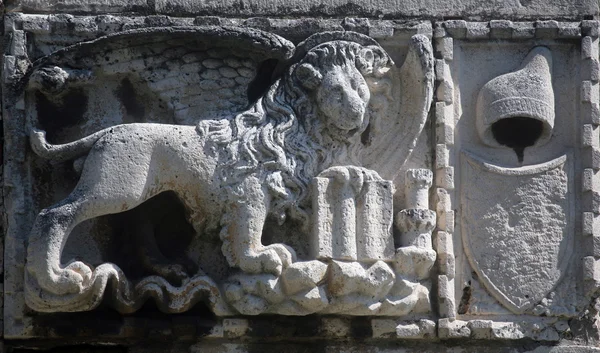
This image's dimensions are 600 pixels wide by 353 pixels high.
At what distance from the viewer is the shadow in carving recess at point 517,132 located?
8648 mm

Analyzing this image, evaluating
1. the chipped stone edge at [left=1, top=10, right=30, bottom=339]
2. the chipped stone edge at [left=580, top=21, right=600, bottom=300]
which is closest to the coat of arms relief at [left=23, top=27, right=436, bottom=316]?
the chipped stone edge at [left=1, top=10, right=30, bottom=339]

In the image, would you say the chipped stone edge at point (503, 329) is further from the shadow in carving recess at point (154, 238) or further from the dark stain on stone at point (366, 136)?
the shadow in carving recess at point (154, 238)

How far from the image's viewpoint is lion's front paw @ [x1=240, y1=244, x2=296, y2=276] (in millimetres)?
8086

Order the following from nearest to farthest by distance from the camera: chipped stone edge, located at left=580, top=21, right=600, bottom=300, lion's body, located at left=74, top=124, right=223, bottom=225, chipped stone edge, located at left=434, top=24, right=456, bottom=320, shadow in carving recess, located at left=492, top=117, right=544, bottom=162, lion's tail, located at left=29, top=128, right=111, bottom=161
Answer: lion's body, located at left=74, top=124, right=223, bottom=225 < lion's tail, located at left=29, top=128, right=111, bottom=161 < chipped stone edge, located at left=434, top=24, right=456, bottom=320 < chipped stone edge, located at left=580, top=21, right=600, bottom=300 < shadow in carving recess, located at left=492, top=117, right=544, bottom=162

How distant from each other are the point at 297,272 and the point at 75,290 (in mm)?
1183

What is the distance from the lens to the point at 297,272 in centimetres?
807

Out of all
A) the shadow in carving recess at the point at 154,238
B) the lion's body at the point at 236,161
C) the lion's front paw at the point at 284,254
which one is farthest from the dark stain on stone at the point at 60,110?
the lion's front paw at the point at 284,254

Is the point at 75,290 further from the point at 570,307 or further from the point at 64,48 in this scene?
the point at 570,307

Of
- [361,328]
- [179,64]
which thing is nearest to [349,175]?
[361,328]

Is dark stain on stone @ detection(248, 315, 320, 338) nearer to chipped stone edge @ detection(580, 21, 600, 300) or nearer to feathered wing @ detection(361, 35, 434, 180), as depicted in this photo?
feathered wing @ detection(361, 35, 434, 180)

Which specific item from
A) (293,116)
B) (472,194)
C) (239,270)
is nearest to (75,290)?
(239,270)

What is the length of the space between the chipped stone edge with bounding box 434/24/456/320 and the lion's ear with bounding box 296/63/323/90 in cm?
74

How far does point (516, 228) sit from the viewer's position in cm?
852

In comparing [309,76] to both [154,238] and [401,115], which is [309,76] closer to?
[401,115]
